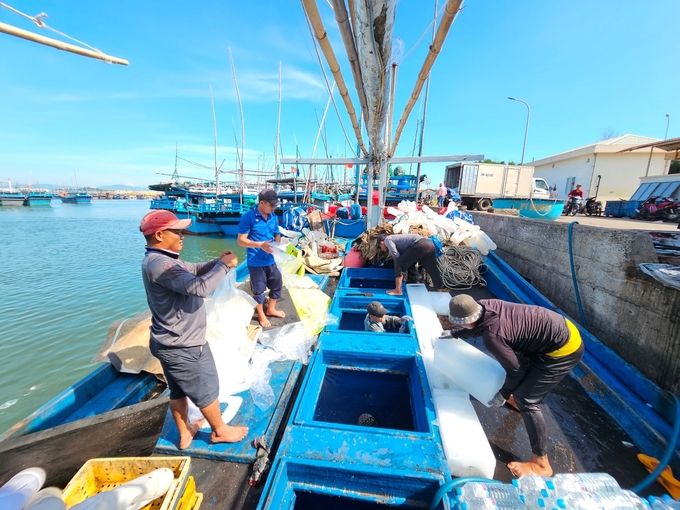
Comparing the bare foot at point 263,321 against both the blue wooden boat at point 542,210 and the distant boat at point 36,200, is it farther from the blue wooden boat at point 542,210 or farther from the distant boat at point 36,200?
the distant boat at point 36,200

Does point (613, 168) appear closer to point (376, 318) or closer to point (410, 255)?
point (410, 255)

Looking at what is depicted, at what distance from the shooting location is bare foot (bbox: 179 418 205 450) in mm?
1819

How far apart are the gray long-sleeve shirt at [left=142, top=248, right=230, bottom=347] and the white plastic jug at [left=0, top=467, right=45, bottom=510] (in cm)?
77

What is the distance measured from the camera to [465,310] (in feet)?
6.23

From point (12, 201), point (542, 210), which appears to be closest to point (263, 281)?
point (542, 210)

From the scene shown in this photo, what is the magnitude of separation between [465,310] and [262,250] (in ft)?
7.91

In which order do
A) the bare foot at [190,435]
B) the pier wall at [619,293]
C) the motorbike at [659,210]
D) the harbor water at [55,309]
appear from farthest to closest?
the motorbike at [659,210], the harbor water at [55,309], the pier wall at [619,293], the bare foot at [190,435]

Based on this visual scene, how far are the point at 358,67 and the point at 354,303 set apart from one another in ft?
9.73

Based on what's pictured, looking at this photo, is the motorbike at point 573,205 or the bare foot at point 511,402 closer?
the bare foot at point 511,402

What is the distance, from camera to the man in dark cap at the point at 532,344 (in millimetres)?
1869

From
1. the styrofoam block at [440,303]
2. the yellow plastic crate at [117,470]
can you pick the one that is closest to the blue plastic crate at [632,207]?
the styrofoam block at [440,303]

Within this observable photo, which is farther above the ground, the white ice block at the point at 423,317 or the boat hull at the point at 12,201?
the white ice block at the point at 423,317

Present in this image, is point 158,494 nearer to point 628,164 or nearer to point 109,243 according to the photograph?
point 109,243

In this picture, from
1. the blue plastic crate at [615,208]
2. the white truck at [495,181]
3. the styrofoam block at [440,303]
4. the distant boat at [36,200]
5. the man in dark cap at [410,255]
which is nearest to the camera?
the styrofoam block at [440,303]
